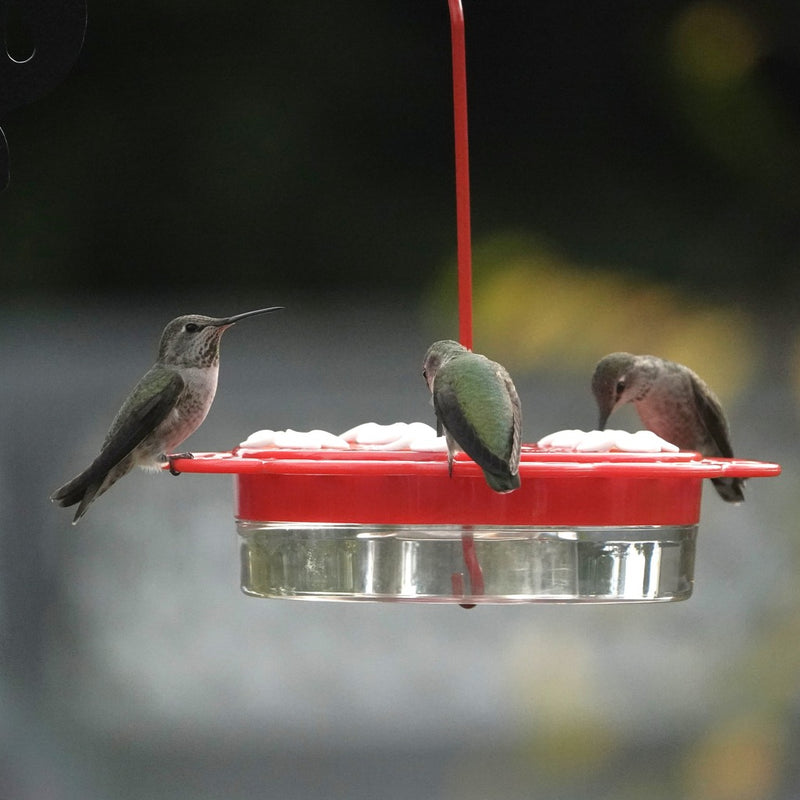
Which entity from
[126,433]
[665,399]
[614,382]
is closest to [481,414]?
[126,433]

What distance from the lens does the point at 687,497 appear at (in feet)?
6.38

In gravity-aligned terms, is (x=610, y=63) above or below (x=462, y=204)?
above

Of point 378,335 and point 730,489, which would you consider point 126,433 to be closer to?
point 730,489

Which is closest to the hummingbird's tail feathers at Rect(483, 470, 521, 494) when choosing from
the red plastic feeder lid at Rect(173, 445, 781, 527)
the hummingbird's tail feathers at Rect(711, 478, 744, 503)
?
the red plastic feeder lid at Rect(173, 445, 781, 527)

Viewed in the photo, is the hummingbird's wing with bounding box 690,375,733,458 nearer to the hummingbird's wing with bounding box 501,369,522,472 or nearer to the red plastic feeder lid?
the red plastic feeder lid

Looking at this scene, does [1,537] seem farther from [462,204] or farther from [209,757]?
[462,204]

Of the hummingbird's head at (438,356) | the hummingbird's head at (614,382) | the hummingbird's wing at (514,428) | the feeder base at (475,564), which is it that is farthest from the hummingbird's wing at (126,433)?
the hummingbird's head at (614,382)

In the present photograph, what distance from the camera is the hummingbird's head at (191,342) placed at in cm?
250

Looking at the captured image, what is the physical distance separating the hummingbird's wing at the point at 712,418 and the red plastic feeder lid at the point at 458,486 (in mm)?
974

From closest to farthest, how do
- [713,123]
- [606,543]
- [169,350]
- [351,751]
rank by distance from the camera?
[606,543]
[169,350]
[713,123]
[351,751]

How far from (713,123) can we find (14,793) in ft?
12.4

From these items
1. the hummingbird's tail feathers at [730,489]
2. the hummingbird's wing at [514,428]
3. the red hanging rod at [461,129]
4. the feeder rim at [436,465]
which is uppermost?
the red hanging rod at [461,129]

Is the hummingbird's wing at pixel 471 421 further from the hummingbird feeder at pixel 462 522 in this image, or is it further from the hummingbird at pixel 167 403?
the hummingbird at pixel 167 403

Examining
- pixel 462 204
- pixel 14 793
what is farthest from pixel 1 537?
pixel 462 204
